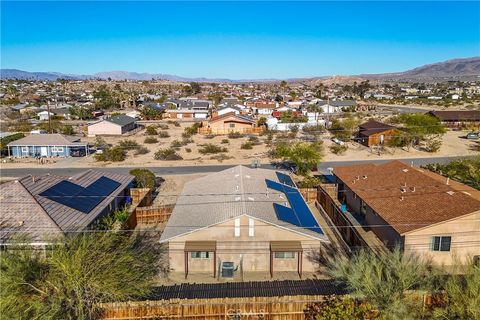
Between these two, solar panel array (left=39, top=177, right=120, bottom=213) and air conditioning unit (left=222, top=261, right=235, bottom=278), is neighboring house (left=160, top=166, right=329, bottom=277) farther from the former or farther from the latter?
solar panel array (left=39, top=177, right=120, bottom=213)

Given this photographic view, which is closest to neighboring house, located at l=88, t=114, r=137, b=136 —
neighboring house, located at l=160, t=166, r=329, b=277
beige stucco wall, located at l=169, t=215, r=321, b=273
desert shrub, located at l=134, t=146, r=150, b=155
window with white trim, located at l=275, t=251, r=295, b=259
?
desert shrub, located at l=134, t=146, r=150, b=155

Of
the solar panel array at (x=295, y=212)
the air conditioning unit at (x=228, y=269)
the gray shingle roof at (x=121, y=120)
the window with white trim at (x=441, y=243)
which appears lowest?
the air conditioning unit at (x=228, y=269)

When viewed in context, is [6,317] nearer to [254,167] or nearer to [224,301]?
[224,301]

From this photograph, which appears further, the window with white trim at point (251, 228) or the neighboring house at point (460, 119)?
the neighboring house at point (460, 119)

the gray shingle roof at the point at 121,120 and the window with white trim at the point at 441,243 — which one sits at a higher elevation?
the gray shingle roof at the point at 121,120

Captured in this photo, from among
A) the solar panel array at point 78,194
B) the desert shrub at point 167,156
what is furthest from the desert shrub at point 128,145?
the solar panel array at point 78,194

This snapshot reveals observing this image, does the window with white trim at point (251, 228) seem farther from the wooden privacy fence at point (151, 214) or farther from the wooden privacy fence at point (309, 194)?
the wooden privacy fence at point (309, 194)

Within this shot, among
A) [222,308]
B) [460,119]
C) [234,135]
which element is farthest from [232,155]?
[460,119]
